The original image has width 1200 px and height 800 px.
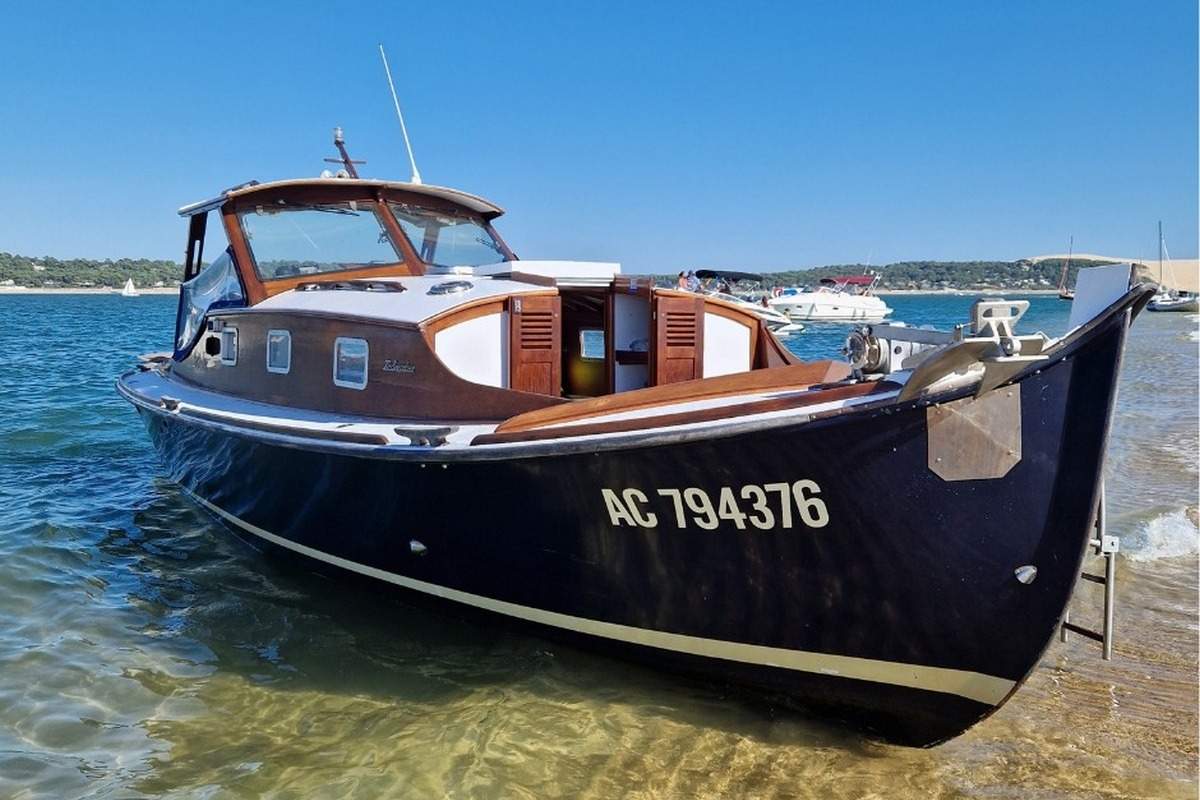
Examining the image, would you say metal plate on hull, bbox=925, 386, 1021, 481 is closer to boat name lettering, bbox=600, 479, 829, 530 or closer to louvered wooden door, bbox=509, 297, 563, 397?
boat name lettering, bbox=600, 479, 829, 530

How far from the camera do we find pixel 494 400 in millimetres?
5535

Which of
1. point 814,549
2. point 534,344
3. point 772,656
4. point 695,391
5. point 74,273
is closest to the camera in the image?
point 814,549

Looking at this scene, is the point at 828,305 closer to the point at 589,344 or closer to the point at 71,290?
the point at 589,344

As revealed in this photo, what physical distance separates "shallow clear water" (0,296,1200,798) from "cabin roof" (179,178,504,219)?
129 inches

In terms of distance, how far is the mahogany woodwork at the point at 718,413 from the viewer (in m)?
3.98

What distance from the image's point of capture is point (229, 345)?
777 centimetres

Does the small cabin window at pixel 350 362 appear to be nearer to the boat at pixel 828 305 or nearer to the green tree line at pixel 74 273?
the boat at pixel 828 305

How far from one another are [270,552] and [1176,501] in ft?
29.8

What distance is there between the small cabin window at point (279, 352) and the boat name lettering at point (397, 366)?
1.29m

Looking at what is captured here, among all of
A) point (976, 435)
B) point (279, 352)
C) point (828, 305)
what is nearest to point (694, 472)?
point (976, 435)

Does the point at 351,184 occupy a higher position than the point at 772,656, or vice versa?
the point at 351,184

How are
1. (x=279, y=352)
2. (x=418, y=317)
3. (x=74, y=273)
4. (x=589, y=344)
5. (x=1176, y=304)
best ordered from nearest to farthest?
(x=418, y=317) < (x=589, y=344) < (x=279, y=352) < (x=1176, y=304) < (x=74, y=273)

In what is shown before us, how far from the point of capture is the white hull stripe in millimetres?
3969

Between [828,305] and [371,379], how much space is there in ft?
161
